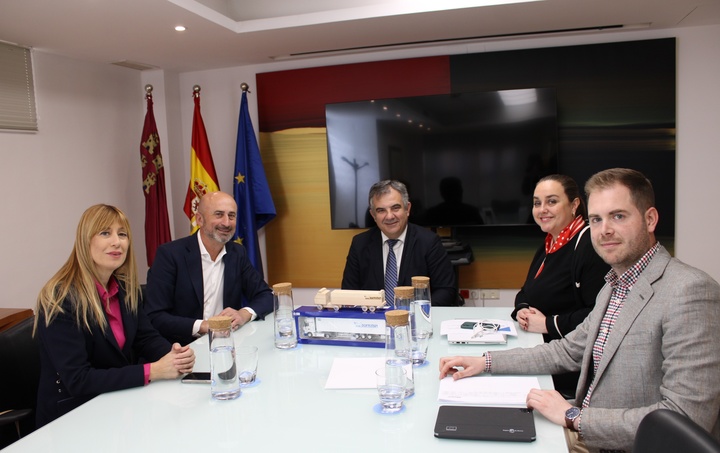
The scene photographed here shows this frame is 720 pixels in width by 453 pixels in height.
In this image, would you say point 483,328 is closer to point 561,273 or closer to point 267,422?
point 561,273

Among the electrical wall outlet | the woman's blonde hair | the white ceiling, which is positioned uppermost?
the white ceiling

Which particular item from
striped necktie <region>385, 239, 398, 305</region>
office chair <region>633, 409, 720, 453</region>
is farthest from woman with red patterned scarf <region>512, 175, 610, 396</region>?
office chair <region>633, 409, 720, 453</region>

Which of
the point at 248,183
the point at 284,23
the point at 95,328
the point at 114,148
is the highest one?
the point at 284,23

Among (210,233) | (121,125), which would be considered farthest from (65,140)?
(210,233)

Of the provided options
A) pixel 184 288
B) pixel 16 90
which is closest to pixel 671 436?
pixel 184 288

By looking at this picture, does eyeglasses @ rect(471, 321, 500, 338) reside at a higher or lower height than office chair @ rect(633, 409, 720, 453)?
lower

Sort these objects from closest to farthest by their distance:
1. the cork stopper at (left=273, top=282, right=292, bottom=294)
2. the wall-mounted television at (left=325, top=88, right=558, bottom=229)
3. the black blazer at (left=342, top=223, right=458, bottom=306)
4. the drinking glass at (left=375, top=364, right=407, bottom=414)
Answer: the drinking glass at (left=375, top=364, right=407, bottom=414)
the cork stopper at (left=273, top=282, right=292, bottom=294)
the black blazer at (left=342, top=223, right=458, bottom=306)
the wall-mounted television at (left=325, top=88, right=558, bottom=229)

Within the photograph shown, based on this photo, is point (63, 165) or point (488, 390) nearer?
point (488, 390)

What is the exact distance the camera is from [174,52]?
4.19 m

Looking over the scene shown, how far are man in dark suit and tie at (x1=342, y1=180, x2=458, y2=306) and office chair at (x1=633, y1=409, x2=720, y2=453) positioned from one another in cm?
185

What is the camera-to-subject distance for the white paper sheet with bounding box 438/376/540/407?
1564 millimetres

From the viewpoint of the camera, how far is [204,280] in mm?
2945

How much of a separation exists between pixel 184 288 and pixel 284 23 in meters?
1.92

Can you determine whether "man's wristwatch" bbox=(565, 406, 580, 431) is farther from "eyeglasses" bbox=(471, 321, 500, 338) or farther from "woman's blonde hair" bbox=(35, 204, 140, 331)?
"woman's blonde hair" bbox=(35, 204, 140, 331)
